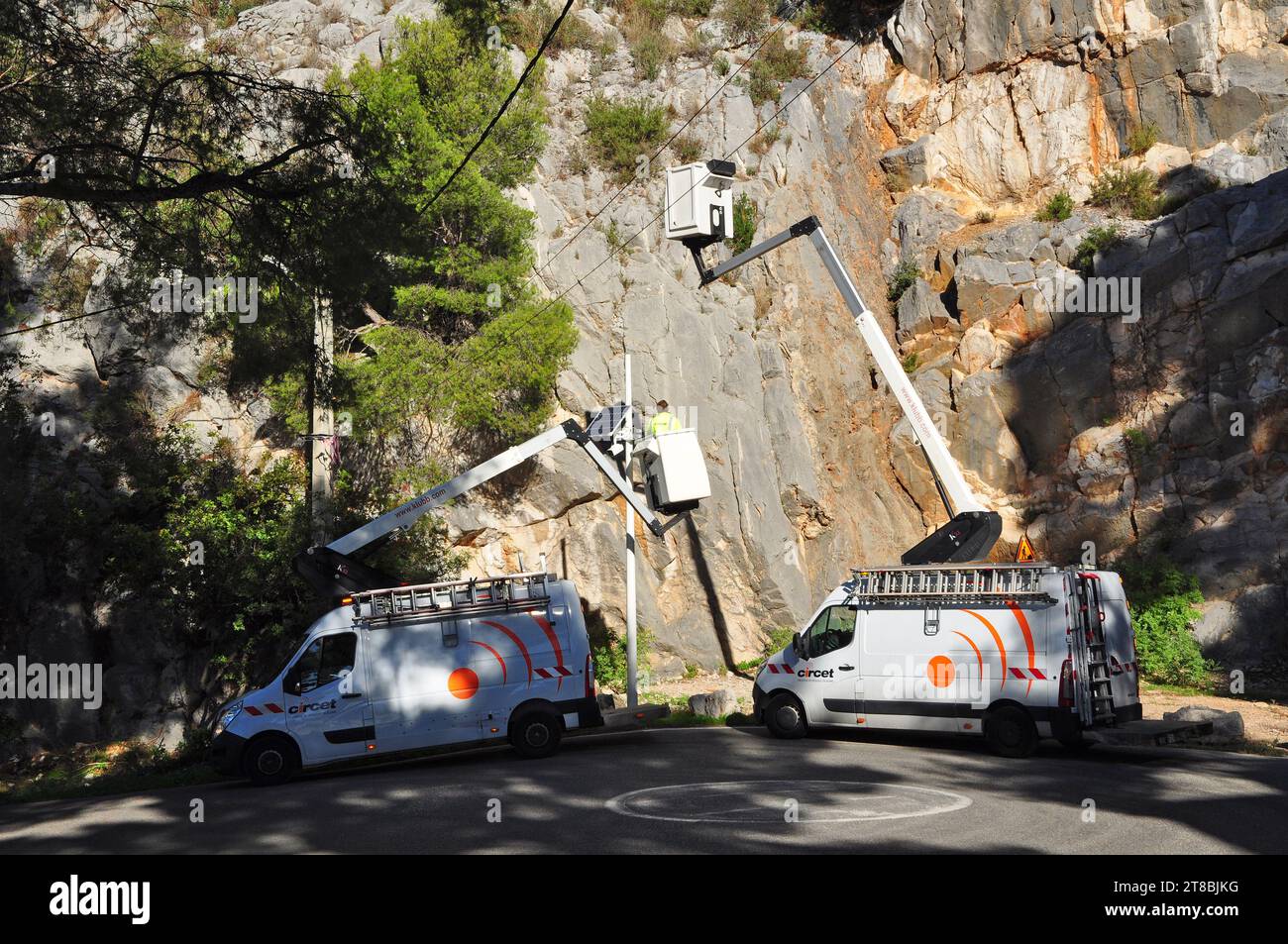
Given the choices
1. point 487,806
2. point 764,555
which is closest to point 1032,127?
point 764,555

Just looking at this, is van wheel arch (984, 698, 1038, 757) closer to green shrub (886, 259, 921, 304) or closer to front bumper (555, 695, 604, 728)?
front bumper (555, 695, 604, 728)

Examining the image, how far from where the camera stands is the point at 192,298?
13945 millimetres

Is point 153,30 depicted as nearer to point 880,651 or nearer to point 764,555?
point 880,651

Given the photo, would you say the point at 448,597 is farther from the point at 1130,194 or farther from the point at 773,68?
the point at 773,68

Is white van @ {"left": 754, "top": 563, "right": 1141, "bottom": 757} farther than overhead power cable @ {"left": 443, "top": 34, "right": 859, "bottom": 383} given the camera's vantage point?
No

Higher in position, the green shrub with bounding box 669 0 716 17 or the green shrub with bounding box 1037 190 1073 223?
the green shrub with bounding box 669 0 716 17

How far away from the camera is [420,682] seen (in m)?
14.5

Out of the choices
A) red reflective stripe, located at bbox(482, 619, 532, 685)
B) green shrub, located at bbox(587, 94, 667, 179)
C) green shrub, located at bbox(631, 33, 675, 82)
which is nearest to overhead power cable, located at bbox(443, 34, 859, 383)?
green shrub, located at bbox(587, 94, 667, 179)

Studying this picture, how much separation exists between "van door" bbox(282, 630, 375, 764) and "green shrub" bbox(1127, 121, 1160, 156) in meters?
27.6

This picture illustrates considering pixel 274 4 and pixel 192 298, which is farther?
pixel 274 4

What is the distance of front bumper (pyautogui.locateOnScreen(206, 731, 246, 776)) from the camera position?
13.8 metres

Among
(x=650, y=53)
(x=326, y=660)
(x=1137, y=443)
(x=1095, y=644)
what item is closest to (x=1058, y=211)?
(x=1137, y=443)

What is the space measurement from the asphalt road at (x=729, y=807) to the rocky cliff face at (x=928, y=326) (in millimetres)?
10415

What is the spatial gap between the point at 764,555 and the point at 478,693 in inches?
469
